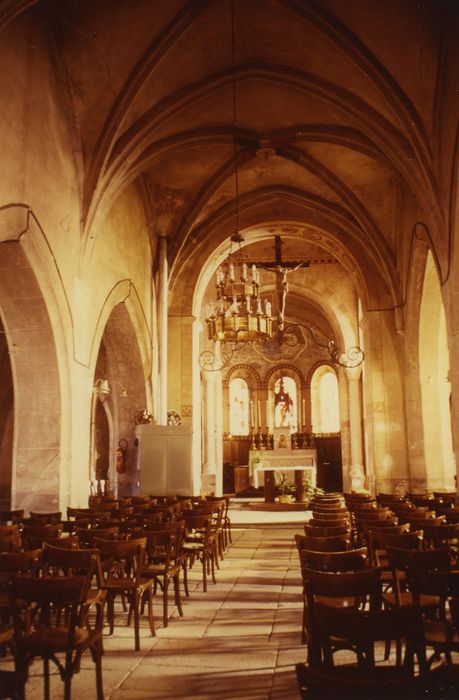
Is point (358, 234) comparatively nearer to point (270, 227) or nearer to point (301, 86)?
point (270, 227)

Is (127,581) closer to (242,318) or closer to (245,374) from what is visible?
(242,318)

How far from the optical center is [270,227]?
18.7 m

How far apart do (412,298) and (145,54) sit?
8.57 meters

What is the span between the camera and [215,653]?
4902mm

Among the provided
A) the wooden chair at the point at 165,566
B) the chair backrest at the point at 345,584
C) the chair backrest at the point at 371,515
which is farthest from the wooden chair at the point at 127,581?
the chair backrest at the point at 371,515

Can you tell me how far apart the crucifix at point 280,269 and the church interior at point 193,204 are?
244 mm

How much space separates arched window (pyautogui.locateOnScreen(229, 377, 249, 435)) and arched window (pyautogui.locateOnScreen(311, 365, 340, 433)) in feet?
10.8

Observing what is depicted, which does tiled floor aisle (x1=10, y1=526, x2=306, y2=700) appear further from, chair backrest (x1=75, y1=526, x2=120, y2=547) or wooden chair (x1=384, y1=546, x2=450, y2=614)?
wooden chair (x1=384, y1=546, x2=450, y2=614)

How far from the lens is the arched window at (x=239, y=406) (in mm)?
30688

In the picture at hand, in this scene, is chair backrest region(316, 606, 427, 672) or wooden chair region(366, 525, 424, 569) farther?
wooden chair region(366, 525, 424, 569)

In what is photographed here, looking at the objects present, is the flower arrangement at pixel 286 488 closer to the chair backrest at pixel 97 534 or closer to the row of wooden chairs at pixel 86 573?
the row of wooden chairs at pixel 86 573

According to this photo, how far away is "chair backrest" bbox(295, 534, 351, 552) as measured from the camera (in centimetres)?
525

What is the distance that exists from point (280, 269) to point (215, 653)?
14.8m

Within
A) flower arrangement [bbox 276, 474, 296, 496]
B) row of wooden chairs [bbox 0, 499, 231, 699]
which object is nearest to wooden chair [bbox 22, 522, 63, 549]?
row of wooden chairs [bbox 0, 499, 231, 699]
